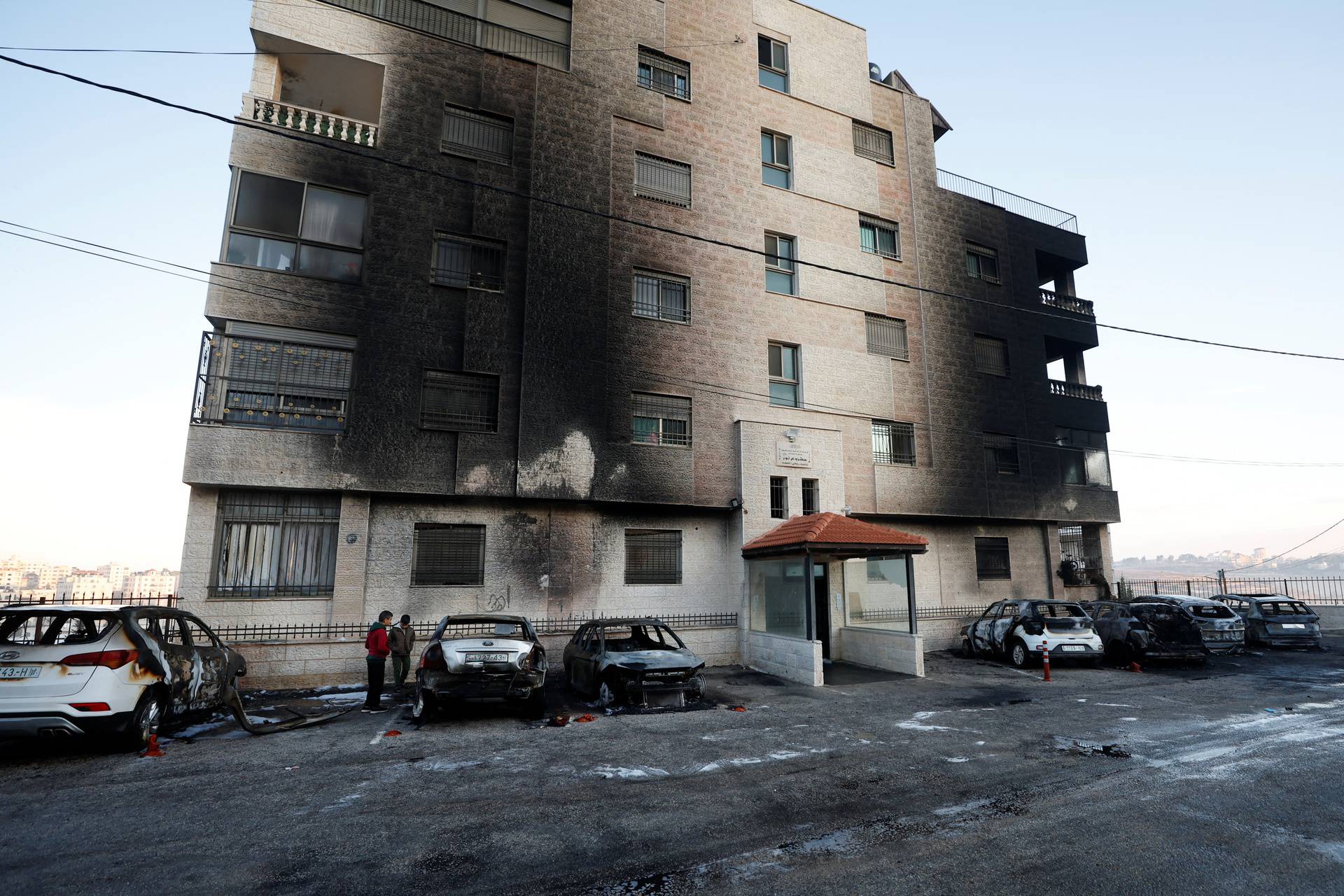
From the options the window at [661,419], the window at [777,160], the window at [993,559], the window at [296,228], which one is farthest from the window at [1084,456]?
the window at [296,228]

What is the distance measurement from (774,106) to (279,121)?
13507 mm

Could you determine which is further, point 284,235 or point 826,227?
point 826,227

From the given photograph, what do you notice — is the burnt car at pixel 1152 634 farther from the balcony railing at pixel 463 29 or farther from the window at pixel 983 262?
the balcony railing at pixel 463 29

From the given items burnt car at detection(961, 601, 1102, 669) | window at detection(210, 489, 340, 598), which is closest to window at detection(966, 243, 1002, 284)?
burnt car at detection(961, 601, 1102, 669)

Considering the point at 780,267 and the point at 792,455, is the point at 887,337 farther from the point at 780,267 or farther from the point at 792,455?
the point at 792,455

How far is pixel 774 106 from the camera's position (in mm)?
20891

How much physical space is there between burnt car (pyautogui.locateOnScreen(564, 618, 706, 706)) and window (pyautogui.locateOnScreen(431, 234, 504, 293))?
8.60 metres

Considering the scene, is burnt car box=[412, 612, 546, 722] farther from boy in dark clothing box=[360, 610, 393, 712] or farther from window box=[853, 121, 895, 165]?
window box=[853, 121, 895, 165]

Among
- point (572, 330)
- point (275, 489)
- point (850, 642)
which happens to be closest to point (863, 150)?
point (572, 330)

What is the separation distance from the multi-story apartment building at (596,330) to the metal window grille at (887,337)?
0.37 feet

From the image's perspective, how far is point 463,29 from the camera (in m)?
17.4

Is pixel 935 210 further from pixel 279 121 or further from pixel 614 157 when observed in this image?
pixel 279 121

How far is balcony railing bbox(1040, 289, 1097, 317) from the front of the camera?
24305mm

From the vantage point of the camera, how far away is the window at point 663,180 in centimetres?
1864
